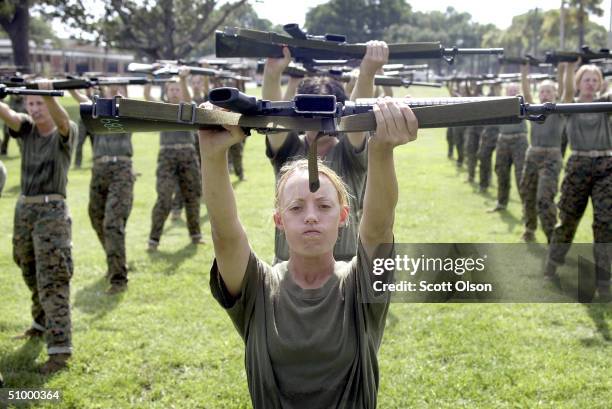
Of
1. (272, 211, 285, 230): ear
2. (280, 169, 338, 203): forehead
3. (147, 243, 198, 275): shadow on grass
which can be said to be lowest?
(147, 243, 198, 275): shadow on grass

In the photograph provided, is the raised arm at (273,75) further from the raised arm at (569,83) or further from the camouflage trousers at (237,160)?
the camouflage trousers at (237,160)

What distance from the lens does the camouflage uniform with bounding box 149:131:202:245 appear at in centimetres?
950

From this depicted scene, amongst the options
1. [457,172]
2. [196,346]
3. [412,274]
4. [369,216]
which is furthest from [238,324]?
[457,172]

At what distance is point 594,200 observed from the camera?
7105 millimetres

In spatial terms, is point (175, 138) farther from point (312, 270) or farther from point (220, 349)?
point (312, 270)

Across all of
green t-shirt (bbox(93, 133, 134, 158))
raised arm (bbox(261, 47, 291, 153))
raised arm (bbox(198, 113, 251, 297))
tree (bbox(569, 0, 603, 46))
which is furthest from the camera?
tree (bbox(569, 0, 603, 46))

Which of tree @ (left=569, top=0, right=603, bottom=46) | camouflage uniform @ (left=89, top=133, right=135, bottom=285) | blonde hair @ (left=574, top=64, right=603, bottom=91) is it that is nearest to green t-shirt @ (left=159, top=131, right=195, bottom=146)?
camouflage uniform @ (left=89, top=133, right=135, bottom=285)

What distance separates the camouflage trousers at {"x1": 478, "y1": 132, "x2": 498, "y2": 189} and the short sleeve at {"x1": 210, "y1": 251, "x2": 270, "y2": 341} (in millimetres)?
11767

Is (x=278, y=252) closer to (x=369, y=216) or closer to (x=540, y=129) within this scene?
(x=369, y=216)

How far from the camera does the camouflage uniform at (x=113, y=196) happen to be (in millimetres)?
7668

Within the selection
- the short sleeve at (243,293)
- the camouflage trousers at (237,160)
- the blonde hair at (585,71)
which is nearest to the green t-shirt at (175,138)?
the blonde hair at (585,71)

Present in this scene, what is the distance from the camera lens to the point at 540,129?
955cm

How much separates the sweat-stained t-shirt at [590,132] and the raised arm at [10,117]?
18.0 ft
